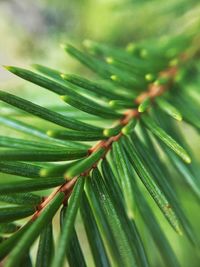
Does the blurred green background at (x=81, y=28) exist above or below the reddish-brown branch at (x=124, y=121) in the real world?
above

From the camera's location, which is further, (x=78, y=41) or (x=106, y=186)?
(x=78, y=41)

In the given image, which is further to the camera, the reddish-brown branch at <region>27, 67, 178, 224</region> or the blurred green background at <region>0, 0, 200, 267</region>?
the blurred green background at <region>0, 0, 200, 267</region>

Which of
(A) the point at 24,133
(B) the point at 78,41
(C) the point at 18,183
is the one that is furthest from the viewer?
(B) the point at 78,41

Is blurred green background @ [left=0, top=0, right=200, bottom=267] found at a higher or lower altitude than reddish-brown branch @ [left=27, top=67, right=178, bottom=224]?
higher

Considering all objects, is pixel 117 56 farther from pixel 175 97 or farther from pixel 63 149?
pixel 63 149

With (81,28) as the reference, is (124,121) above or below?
below

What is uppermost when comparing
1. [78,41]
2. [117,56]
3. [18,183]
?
[78,41]

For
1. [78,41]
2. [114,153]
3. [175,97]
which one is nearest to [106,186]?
[114,153]

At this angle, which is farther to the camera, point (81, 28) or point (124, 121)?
point (81, 28)
